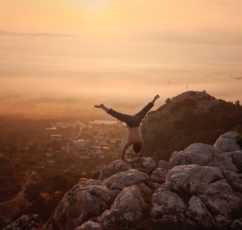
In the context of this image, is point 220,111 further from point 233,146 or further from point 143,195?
point 143,195

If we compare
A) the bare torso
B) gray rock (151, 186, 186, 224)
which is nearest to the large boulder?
gray rock (151, 186, 186, 224)

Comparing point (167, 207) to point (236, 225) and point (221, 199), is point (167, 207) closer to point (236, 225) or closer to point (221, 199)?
point (221, 199)

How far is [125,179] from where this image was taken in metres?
22.5

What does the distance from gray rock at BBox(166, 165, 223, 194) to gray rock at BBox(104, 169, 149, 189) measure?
52.8 inches

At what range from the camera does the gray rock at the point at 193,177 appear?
68.5ft

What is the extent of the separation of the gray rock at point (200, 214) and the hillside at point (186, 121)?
73.0ft

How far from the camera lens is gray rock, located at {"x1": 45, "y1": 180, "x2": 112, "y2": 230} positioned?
20984 millimetres

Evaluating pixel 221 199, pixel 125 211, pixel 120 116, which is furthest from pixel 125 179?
pixel 221 199

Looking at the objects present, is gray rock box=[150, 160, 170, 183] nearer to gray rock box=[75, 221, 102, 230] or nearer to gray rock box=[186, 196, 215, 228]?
gray rock box=[186, 196, 215, 228]

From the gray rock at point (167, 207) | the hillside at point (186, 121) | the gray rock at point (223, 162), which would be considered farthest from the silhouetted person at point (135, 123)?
the hillside at point (186, 121)

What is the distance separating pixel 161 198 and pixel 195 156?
4.34m

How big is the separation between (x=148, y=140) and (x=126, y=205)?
26806 mm

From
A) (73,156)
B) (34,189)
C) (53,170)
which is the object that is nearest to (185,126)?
(34,189)

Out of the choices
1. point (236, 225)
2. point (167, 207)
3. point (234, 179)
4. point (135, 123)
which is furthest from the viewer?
point (135, 123)
